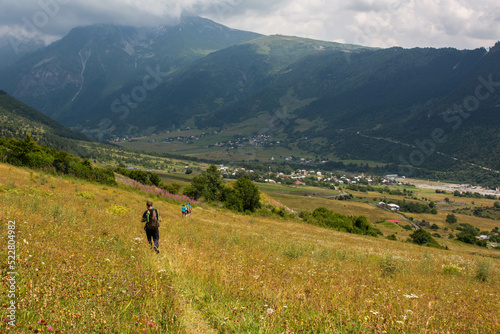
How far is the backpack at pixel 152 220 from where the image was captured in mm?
8688

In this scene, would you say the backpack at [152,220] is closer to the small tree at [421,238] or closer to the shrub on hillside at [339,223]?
the shrub on hillside at [339,223]

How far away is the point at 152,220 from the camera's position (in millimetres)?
8742

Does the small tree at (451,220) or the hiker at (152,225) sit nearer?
the hiker at (152,225)

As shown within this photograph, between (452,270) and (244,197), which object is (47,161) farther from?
(452,270)

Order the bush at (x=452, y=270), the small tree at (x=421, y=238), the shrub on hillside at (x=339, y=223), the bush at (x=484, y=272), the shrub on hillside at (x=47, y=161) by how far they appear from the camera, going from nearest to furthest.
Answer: the bush at (x=484, y=272) → the bush at (x=452, y=270) → the shrub on hillside at (x=47, y=161) → the shrub on hillside at (x=339, y=223) → the small tree at (x=421, y=238)

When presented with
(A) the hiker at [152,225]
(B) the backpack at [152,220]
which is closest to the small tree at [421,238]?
(A) the hiker at [152,225]

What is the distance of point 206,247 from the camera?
9.62 metres

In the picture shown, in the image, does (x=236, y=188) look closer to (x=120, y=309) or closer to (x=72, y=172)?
(x=72, y=172)

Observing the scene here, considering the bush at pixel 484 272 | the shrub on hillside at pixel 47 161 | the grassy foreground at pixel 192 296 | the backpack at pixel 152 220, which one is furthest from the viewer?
the shrub on hillside at pixel 47 161

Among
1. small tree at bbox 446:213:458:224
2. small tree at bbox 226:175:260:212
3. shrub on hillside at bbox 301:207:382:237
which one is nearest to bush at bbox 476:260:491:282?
shrub on hillside at bbox 301:207:382:237

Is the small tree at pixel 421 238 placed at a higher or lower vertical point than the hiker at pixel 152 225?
lower

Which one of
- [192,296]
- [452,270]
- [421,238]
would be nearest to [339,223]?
[421,238]

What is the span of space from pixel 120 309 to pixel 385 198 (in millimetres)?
162983

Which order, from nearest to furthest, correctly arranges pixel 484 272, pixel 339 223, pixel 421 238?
pixel 484 272
pixel 339 223
pixel 421 238
